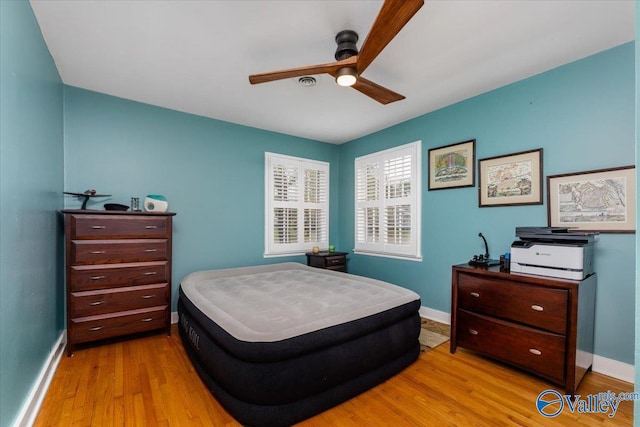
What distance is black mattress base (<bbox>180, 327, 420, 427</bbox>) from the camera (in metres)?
1.59

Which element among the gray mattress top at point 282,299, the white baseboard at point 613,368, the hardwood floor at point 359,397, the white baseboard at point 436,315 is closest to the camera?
the hardwood floor at point 359,397

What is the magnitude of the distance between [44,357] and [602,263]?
4.40 m

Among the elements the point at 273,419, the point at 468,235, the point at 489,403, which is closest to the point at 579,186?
the point at 468,235

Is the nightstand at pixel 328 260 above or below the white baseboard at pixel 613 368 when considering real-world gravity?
above

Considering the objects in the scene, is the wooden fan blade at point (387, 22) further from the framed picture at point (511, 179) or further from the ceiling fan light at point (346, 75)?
the framed picture at point (511, 179)

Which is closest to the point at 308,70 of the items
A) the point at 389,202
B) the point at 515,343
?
the point at 389,202

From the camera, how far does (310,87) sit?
2807mm

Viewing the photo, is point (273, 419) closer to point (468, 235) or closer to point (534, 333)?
point (534, 333)

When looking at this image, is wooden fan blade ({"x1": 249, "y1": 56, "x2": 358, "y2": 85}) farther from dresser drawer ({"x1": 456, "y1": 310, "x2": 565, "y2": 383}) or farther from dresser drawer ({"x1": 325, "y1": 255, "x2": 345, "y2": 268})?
dresser drawer ({"x1": 325, "y1": 255, "x2": 345, "y2": 268})


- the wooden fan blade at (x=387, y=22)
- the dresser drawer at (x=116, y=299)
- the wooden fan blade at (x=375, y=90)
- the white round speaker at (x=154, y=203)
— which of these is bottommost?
the dresser drawer at (x=116, y=299)

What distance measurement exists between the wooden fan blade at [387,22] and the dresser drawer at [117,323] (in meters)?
3.02

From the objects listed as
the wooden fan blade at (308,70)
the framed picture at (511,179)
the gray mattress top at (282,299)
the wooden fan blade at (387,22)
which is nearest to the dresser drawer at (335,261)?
the gray mattress top at (282,299)

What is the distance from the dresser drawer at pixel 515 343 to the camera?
1.99m

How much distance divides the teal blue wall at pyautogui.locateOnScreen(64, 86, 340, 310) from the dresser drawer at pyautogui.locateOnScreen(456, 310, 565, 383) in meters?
2.59
